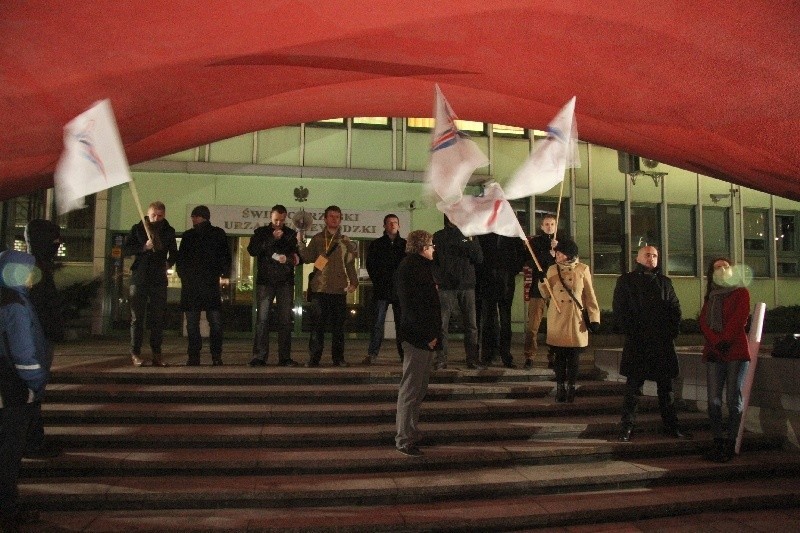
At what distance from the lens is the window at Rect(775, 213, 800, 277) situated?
18906 mm

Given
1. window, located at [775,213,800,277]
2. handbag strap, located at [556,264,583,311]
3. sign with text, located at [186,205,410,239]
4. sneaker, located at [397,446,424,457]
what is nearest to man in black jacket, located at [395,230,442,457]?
sneaker, located at [397,446,424,457]

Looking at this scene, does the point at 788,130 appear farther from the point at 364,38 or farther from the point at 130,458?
the point at 130,458

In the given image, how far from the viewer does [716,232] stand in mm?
18453

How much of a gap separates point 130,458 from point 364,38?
4.32m

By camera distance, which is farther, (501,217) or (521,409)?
(521,409)

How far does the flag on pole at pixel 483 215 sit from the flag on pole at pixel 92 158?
9.28 ft

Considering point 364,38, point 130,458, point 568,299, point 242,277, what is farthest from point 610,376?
point 242,277

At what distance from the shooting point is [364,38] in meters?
5.74

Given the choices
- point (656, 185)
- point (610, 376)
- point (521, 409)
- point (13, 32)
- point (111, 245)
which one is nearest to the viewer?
point (13, 32)

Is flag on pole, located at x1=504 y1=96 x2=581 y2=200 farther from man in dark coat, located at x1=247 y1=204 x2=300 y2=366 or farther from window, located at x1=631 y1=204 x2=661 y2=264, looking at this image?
window, located at x1=631 y1=204 x2=661 y2=264

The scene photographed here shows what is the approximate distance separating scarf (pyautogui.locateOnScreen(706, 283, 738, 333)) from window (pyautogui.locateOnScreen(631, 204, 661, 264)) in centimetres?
1159

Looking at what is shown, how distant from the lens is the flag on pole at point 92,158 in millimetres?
5133

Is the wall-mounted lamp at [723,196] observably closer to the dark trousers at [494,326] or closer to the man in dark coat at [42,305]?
the dark trousers at [494,326]

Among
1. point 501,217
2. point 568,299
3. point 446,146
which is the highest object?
point 446,146
